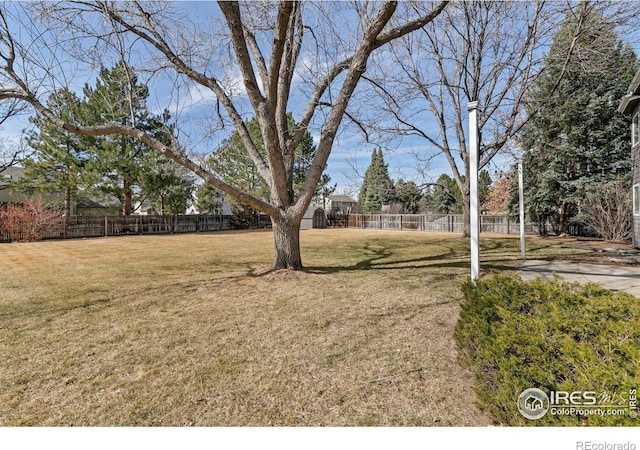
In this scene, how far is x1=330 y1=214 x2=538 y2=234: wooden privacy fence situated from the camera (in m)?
17.6

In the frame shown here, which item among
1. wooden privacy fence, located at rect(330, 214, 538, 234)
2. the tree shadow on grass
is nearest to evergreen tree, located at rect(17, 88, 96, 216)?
the tree shadow on grass

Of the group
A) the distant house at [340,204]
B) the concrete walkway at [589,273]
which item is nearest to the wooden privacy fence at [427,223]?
the concrete walkway at [589,273]

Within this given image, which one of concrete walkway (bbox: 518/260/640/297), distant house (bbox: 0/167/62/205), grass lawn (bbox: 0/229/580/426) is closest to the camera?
grass lawn (bbox: 0/229/580/426)

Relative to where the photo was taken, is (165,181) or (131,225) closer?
(131,225)

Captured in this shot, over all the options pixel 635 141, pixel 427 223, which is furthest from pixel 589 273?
pixel 427 223

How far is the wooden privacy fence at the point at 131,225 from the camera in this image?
596 inches

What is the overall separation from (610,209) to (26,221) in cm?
2481

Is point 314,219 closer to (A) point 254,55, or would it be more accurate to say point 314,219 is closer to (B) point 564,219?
(B) point 564,219

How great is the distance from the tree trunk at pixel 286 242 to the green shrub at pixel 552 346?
3820 mm

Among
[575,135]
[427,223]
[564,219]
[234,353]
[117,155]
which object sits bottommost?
[234,353]

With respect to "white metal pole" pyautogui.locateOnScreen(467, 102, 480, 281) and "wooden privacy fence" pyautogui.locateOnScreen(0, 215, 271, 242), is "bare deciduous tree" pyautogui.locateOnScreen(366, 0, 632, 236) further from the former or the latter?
"wooden privacy fence" pyautogui.locateOnScreen(0, 215, 271, 242)

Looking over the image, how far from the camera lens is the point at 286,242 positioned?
574 cm

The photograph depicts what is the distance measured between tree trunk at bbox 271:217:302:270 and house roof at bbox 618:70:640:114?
33.9 ft
